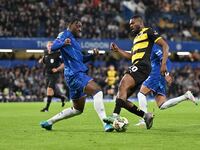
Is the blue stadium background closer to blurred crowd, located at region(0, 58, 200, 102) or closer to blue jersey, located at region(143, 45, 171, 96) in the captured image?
blurred crowd, located at region(0, 58, 200, 102)

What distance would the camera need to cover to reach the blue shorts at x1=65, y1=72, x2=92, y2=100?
459 inches

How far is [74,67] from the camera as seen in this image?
11.8 metres

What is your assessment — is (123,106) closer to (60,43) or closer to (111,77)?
(60,43)

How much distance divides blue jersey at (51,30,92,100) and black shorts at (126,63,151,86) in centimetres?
86

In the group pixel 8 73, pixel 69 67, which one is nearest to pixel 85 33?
pixel 8 73

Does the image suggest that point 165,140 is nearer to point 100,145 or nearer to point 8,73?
point 100,145

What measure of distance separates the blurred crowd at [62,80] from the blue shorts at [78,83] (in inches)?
836

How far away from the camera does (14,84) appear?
33.8 meters

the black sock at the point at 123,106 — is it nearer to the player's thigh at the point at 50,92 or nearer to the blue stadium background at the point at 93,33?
the player's thigh at the point at 50,92

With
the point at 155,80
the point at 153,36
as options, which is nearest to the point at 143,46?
the point at 153,36

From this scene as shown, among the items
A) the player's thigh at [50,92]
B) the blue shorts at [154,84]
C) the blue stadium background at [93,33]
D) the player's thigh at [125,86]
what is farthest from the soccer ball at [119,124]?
the blue stadium background at [93,33]

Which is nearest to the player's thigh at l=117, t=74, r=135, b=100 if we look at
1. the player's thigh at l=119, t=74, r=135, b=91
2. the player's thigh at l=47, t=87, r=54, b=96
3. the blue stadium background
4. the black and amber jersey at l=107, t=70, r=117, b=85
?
the player's thigh at l=119, t=74, r=135, b=91

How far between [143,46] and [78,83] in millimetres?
1566

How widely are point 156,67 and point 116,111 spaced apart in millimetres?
2884
